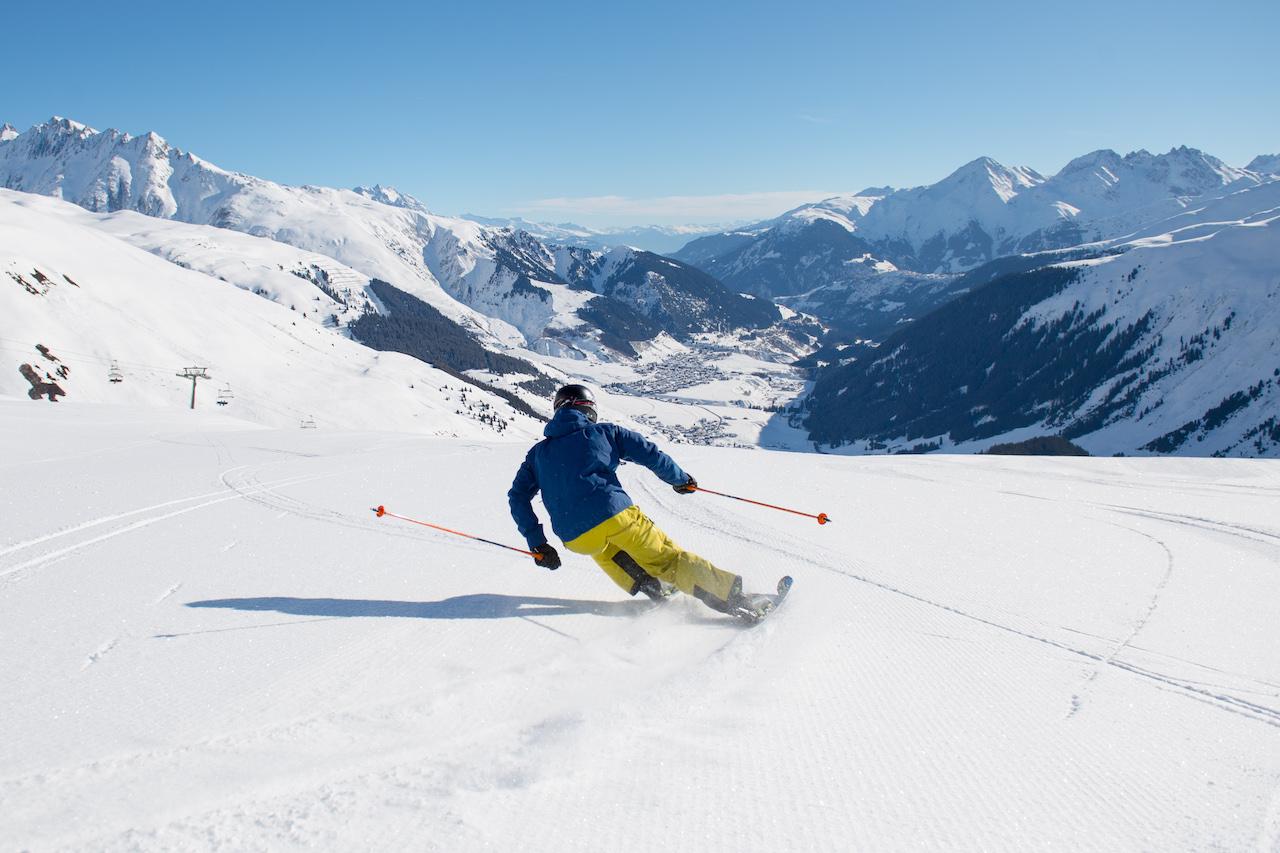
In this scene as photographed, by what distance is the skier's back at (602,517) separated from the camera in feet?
19.8

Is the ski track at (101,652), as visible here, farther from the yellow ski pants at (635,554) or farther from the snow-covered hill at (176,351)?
the snow-covered hill at (176,351)

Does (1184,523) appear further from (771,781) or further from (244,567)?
(244,567)

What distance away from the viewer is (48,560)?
676 centimetres

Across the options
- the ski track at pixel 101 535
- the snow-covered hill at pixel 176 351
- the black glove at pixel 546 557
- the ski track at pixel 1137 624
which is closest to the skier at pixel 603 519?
the black glove at pixel 546 557

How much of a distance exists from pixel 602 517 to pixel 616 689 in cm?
198

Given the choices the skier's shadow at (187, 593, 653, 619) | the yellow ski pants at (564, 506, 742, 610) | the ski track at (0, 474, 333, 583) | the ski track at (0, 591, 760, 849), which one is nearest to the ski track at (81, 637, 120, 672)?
the skier's shadow at (187, 593, 653, 619)

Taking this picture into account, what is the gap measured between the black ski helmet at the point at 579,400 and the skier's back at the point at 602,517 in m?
0.02

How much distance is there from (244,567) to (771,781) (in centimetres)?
610

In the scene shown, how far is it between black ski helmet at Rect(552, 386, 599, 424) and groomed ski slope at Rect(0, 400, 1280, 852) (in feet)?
6.13

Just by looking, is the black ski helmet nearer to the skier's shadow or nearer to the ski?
the skier's shadow

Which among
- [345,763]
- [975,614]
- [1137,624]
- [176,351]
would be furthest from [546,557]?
[176,351]

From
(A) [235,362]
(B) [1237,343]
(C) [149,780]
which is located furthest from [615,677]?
(B) [1237,343]

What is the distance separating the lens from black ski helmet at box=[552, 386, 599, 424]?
6.77 metres

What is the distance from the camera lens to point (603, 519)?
20.1ft
